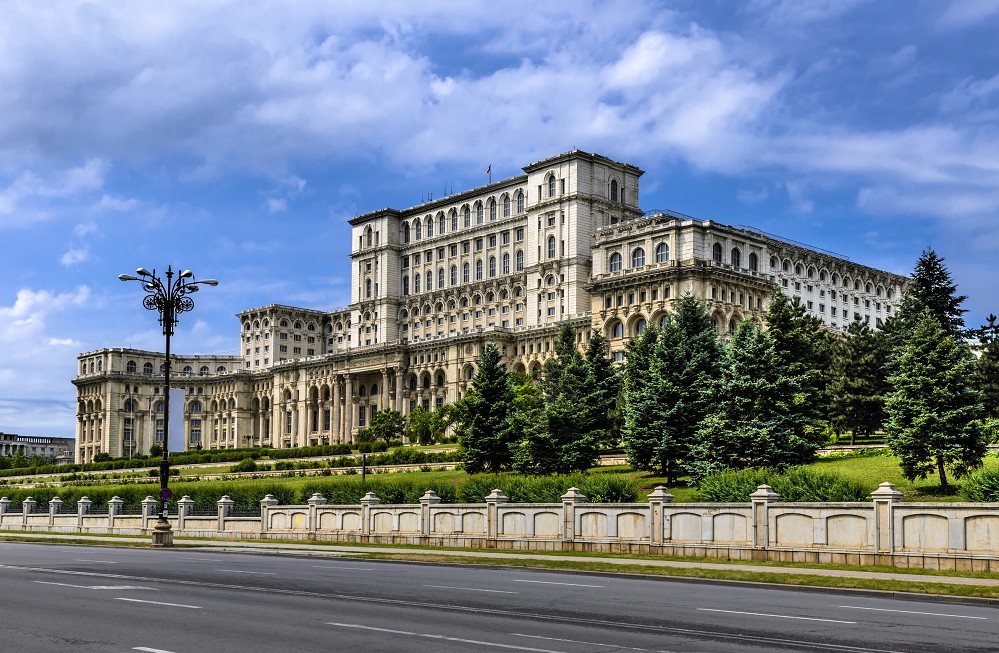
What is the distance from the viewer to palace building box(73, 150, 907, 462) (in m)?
114

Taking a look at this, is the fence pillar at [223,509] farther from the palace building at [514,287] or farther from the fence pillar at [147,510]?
the palace building at [514,287]

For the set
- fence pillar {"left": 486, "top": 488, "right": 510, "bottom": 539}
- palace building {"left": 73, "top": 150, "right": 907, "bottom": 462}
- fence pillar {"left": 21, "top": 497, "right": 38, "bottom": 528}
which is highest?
palace building {"left": 73, "top": 150, "right": 907, "bottom": 462}

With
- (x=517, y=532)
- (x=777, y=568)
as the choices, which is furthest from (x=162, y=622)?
(x=517, y=532)

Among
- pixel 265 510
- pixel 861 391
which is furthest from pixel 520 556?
pixel 861 391

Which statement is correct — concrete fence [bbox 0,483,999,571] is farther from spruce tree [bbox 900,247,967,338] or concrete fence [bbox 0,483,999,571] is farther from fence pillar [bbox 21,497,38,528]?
spruce tree [bbox 900,247,967,338]

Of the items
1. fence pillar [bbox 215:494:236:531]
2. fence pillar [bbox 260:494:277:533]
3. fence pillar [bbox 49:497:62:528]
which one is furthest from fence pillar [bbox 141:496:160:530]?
fence pillar [bbox 49:497:62:528]

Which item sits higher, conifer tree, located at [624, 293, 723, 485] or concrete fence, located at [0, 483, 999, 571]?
conifer tree, located at [624, 293, 723, 485]

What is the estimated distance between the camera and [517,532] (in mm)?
38438

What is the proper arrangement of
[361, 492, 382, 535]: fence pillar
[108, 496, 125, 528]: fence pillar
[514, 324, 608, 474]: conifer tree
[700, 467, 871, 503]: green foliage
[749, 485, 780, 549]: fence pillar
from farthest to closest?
1. [514, 324, 608, 474]: conifer tree
2. [108, 496, 125, 528]: fence pillar
3. [361, 492, 382, 535]: fence pillar
4. [700, 467, 871, 503]: green foliage
5. [749, 485, 780, 549]: fence pillar

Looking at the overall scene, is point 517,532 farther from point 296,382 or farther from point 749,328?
point 296,382

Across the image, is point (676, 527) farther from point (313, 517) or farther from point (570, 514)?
point (313, 517)

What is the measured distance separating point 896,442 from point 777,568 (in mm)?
22239

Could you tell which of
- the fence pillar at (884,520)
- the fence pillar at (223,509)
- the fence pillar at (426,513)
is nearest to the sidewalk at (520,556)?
the fence pillar at (426,513)

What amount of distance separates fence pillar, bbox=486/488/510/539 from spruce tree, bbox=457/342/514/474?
30.2 m
